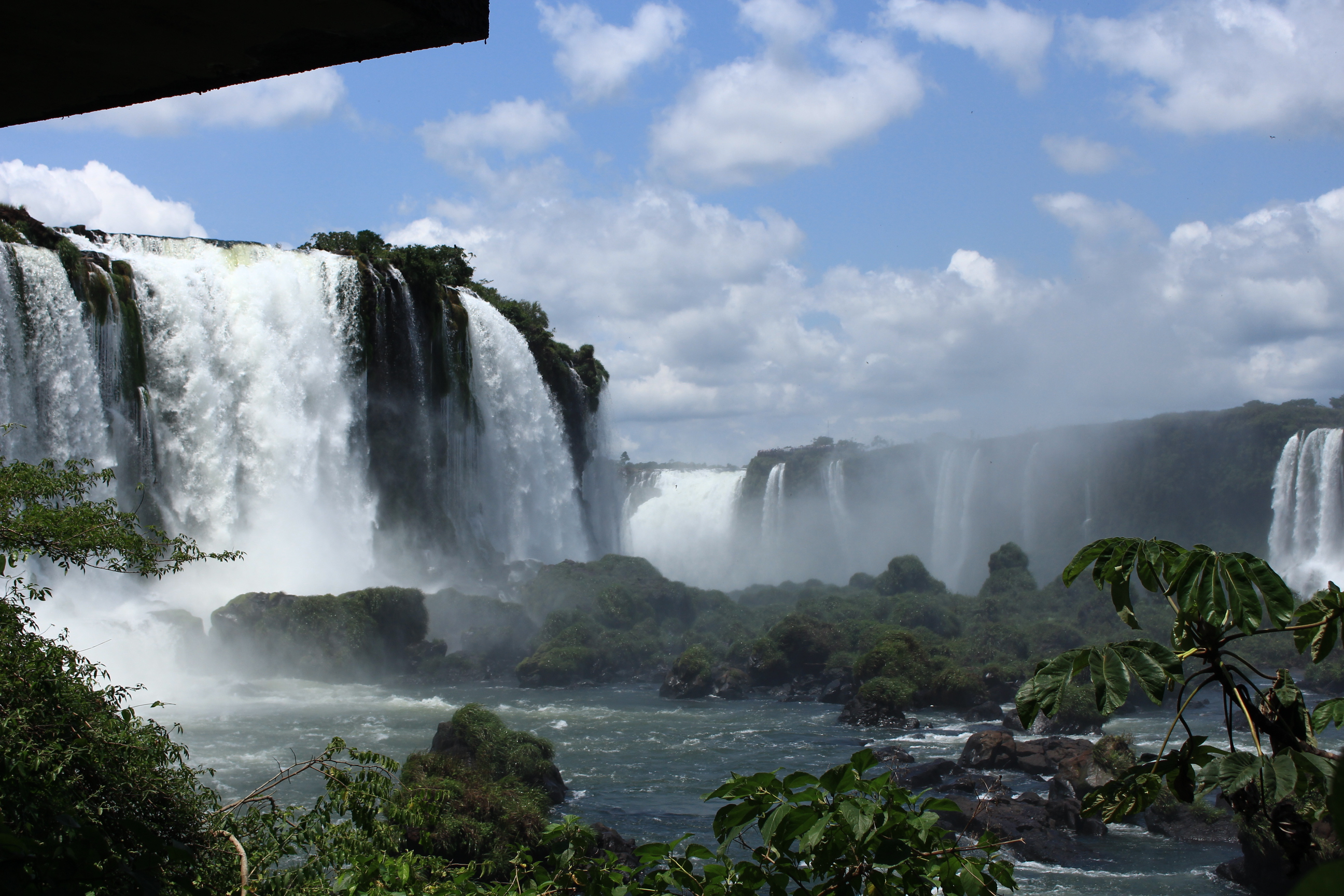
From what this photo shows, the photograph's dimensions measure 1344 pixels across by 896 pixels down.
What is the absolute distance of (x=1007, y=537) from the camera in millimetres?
43844

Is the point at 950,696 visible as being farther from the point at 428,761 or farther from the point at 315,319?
the point at 315,319

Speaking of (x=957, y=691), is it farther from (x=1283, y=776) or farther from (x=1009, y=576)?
(x=1283, y=776)

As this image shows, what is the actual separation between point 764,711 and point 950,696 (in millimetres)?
4014

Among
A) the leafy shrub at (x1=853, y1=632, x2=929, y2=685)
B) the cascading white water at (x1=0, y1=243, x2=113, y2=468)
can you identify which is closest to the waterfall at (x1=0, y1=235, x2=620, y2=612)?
the cascading white water at (x1=0, y1=243, x2=113, y2=468)

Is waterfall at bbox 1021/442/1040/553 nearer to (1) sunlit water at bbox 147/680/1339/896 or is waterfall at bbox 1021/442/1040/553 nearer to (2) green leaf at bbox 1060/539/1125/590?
(1) sunlit water at bbox 147/680/1339/896

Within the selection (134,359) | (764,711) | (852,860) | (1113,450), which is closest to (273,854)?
(852,860)

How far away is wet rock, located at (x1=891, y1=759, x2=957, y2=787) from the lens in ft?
44.3

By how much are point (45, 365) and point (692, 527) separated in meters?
37.4

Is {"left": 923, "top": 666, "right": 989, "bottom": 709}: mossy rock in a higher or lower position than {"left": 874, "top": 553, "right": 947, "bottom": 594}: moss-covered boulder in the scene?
lower

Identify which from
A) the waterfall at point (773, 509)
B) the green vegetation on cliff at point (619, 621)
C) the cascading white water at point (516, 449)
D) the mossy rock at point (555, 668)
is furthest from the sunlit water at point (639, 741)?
the waterfall at point (773, 509)

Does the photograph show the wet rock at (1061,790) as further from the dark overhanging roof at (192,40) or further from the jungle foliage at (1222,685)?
the dark overhanging roof at (192,40)

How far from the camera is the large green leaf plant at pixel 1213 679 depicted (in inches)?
75.2

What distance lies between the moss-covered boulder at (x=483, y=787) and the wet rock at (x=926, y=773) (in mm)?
4990

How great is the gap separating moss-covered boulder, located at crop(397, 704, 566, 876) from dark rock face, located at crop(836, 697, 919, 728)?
25.4ft
